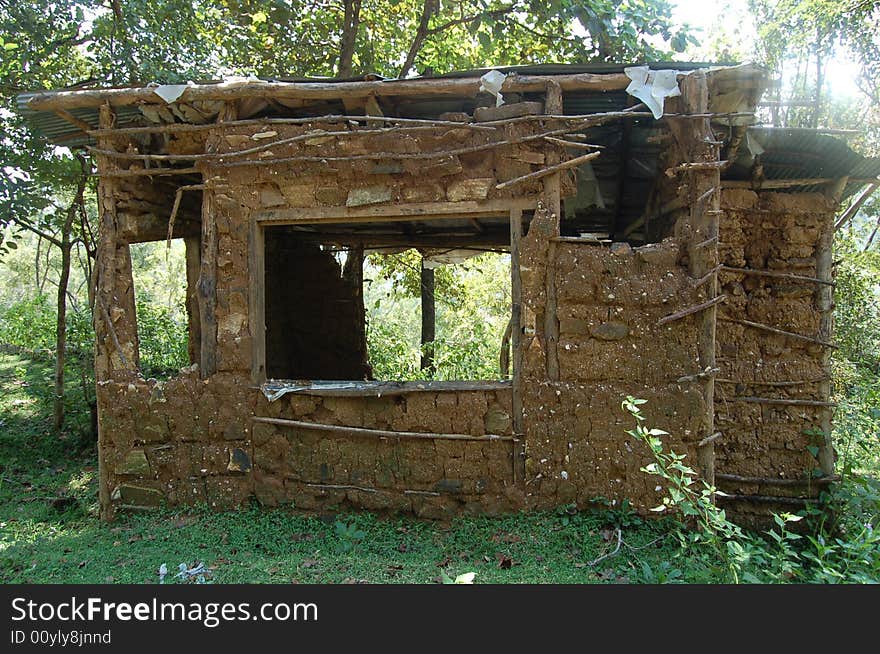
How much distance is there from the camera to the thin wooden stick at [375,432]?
454 centimetres

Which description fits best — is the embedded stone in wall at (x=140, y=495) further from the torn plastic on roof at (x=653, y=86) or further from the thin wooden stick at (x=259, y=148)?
the torn plastic on roof at (x=653, y=86)

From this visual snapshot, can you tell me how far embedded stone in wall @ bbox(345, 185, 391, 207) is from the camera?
15.2 feet

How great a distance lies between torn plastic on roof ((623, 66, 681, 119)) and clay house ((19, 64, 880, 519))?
0.06 ft

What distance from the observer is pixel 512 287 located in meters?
4.57

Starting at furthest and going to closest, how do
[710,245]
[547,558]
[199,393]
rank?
[199,393] → [710,245] → [547,558]

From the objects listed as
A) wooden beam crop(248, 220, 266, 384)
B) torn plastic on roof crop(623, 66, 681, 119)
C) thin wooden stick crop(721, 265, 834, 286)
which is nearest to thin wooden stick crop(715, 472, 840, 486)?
thin wooden stick crop(721, 265, 834, 286)

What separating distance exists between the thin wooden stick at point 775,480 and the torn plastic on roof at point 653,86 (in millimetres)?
2999

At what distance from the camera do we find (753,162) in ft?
16.8

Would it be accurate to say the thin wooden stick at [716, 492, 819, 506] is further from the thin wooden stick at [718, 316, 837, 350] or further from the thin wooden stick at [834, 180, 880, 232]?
the thin wooden stick at [834, 180, 880, 232]

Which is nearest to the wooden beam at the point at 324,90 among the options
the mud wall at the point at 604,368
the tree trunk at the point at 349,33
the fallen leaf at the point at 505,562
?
the mud wall at the point at 604,368

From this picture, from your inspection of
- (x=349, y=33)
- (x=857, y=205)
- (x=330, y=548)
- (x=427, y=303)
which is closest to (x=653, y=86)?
(x=330, y=548)

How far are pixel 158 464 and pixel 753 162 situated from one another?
5.27 meters
